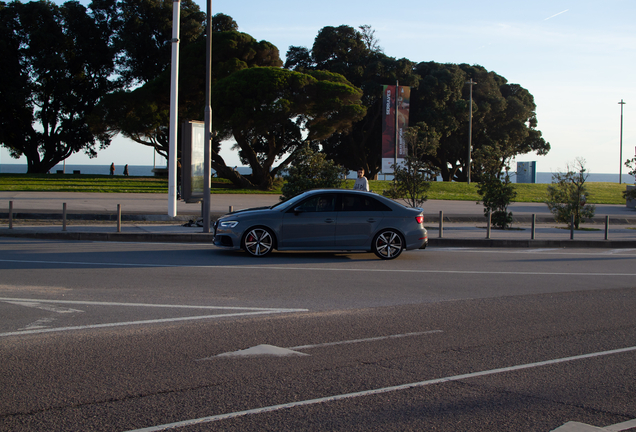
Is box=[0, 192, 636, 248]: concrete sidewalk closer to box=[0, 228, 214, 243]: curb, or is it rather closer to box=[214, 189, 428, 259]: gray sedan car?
box=[0, 228, 214, 243]: curb

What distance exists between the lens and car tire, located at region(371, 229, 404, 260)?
41.0 ft

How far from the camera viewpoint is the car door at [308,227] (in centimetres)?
1220

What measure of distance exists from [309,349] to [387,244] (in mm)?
7148

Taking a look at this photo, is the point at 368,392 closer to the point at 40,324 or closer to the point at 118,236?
the point at 40,324

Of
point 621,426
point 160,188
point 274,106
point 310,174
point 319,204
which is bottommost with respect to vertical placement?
point 621,426

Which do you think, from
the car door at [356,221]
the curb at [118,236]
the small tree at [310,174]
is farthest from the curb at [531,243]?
the curb at [118,236]

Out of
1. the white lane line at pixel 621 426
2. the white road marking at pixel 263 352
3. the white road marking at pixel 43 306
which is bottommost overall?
the white lane line at pixel 621 426

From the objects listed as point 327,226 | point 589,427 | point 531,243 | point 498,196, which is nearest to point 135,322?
point 589,427

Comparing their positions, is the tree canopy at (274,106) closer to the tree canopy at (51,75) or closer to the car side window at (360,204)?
the tree canopy at (51,75)

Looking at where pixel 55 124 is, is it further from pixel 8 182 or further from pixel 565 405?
pixel 565 405

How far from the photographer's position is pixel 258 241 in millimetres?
12203

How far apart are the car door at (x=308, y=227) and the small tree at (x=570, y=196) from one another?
12.9m

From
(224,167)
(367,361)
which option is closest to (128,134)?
(224,167)

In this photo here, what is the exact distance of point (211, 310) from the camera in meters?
7.21
